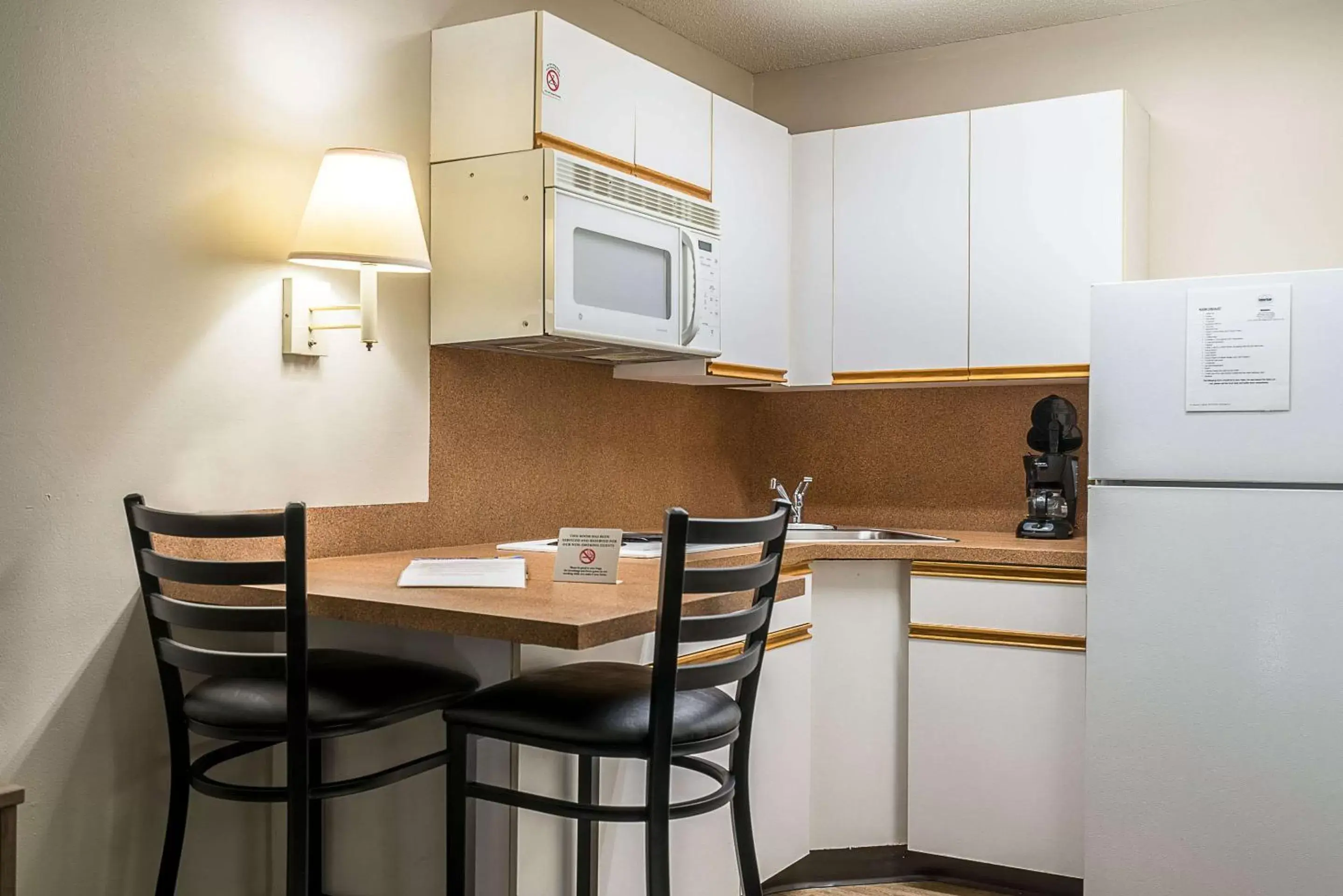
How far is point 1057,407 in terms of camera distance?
313 cm

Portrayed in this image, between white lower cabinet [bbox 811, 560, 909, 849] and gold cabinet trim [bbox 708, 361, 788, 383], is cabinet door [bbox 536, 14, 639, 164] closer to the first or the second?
gold cabinet trim [bbox 708, 361, 788, 383]

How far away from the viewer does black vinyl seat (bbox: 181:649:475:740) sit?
1759 mm

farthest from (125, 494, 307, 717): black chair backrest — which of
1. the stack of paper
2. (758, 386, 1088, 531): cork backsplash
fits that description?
(758, 386, 1088, 531): cork backsplash

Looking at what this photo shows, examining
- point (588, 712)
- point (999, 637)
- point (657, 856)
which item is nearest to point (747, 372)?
point (999, 637)

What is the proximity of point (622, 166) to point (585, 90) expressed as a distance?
0.21 metres

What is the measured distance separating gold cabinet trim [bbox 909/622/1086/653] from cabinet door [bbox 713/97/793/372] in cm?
89

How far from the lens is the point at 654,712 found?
1.66 metres

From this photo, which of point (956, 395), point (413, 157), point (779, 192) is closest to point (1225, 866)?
point (956, 395)

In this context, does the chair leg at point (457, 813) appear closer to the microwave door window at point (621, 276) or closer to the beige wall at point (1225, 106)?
the microwave door window at point (621, 276)

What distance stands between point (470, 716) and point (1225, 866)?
1834 millimetres

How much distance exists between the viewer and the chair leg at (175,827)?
75.3 inches

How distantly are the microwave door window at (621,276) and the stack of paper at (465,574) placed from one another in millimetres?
643

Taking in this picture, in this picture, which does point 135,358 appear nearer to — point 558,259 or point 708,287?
point 558,259

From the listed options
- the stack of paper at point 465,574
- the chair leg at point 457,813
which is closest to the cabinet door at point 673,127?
the stack of paper at point 465,574
